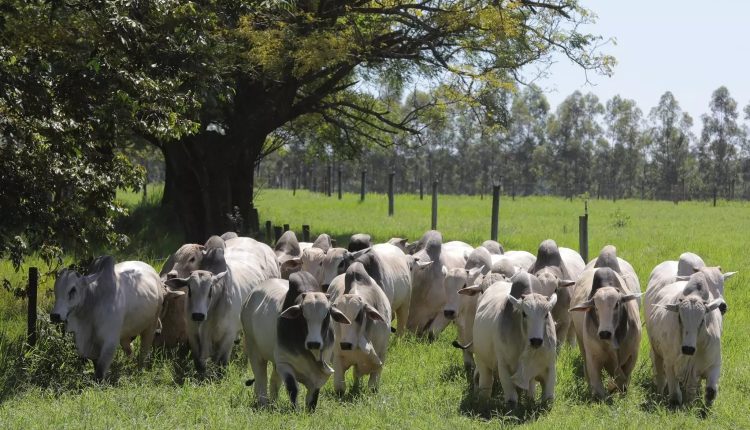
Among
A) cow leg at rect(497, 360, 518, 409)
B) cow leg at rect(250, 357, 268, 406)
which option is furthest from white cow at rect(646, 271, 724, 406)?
cow leg at rect(250, 357, 268, 406)

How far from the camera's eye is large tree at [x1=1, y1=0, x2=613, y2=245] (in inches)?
380

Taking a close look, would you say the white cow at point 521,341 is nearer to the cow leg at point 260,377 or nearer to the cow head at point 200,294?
the cow leg at point 260,377

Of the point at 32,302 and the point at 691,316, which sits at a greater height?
the point at 691,316

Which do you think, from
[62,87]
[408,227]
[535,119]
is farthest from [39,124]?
[535,119]

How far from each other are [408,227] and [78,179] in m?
16.7

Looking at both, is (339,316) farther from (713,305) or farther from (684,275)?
(684,275)

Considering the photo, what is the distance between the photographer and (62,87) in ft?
30.8

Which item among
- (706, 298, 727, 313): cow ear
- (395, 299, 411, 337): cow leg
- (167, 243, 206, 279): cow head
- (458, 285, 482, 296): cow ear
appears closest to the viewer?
(706, 298, 727, 313): cow ear

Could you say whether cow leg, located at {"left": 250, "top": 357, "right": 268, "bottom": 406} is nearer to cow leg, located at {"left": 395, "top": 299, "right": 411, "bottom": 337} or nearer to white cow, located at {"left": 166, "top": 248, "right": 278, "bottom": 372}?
white cow, located at {"left": 166, "top": 248, "right": 278, "bottom": 372}

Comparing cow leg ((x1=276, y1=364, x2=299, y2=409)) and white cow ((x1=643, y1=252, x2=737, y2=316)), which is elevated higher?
white cow ((x1=643, y1=252, x2=737, y2=316))

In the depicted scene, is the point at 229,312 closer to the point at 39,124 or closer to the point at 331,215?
the point at 39,124

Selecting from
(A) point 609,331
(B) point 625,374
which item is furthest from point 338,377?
(B) point 625,374

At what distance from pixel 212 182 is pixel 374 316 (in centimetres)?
1137

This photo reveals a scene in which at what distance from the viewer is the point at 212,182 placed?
1923 cm
